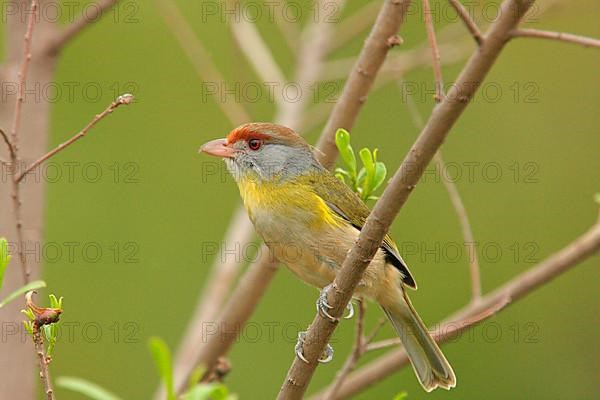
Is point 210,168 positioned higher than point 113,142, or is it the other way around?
point 113,142

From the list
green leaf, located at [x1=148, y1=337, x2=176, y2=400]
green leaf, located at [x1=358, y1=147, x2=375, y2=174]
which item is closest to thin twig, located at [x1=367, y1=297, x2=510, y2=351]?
green leaf, located at [x1=358, y1=147, x2=375, y2=174]

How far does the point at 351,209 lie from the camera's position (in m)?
3.78

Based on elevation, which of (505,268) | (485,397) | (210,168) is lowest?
(485,397)

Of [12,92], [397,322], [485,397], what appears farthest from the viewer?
[485,397]

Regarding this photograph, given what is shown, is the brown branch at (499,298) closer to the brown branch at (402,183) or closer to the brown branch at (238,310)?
the brown branch at (238,310)

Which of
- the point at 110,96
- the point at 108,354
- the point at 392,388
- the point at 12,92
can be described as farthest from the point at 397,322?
the point at 110,96

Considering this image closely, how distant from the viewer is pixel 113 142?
7234mm

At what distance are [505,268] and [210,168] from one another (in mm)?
2511

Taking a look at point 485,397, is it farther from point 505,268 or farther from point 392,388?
point 505,268

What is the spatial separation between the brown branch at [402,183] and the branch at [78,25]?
4.63 feet

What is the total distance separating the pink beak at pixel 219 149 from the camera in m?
4.04

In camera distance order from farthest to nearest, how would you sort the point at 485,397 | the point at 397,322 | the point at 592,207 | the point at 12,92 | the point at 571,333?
the point at 592,207 → the point at 571,333 → the point at 485,397 → the point at 397,322 → the point at 12,92

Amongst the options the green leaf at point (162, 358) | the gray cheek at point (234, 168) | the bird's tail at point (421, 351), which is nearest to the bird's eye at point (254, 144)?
the gray cheek at point (234, 168)

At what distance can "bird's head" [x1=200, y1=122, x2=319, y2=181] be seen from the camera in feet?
13.2
